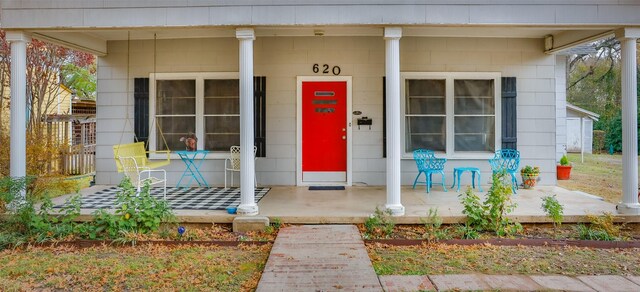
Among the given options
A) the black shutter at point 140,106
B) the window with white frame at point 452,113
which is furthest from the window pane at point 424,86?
the black shutter at point 140,106

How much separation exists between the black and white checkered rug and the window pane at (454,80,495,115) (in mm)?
3483

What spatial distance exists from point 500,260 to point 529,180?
3.19 meters

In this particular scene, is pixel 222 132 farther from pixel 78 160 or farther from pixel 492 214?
pixel 492 214

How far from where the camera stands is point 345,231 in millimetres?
4512

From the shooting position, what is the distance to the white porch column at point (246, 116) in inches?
188

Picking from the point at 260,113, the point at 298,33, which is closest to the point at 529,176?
the point at 298,33

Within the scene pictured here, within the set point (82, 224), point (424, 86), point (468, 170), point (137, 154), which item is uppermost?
point (424, 86)

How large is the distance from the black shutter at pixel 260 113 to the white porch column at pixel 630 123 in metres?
4.86

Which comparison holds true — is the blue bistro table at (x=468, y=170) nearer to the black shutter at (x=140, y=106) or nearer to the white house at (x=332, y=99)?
the white house at (x=332, y=99)

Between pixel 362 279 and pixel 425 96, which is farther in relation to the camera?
pixel 425 96

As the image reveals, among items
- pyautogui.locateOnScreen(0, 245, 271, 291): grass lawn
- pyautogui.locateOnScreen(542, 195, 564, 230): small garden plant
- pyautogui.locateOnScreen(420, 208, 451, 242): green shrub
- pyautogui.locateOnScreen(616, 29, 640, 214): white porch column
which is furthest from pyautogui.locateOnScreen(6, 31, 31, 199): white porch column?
pyautogui.locateOnScreen(616, 29, 640, 214): white porch column

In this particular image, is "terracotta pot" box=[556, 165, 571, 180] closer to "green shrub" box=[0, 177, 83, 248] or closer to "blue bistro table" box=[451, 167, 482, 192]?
"blue bistro table" box=[451, 167, 482, 192]

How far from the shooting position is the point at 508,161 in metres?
6.38

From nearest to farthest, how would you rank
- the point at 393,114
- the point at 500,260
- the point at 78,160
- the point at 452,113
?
the point at 500,260 → the point at 393,114 → the point at 452,113 → the point at 78,160
